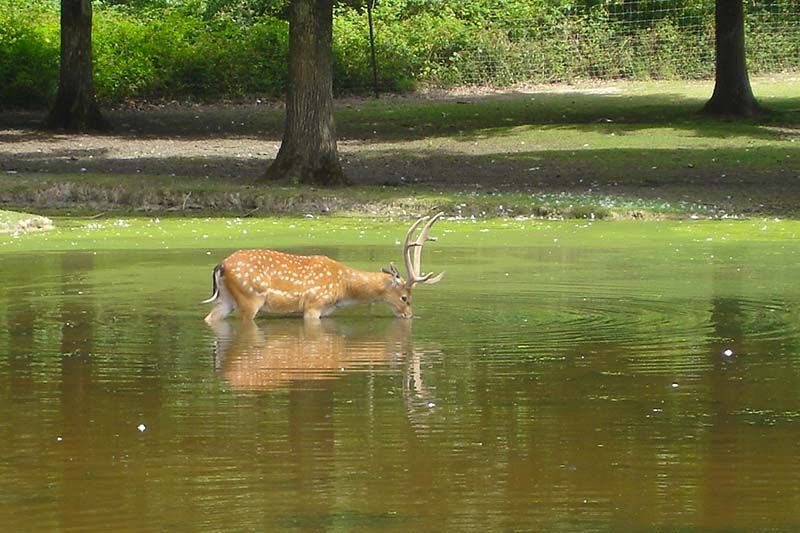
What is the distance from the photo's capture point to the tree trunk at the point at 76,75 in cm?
3559

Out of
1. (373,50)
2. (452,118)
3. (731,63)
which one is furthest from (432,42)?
(731,63)

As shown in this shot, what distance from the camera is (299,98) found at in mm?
25219

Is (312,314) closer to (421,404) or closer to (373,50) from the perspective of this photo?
(421,404)

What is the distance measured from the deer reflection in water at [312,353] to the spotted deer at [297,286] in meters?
0.14

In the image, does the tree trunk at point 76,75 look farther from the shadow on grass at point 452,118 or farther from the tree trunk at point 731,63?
the tree trunk at point 731,63

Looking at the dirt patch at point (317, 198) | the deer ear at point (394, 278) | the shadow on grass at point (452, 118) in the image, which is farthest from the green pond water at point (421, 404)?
the shadow on grass at point (452, 118)

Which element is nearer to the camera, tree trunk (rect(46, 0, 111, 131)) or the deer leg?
the deer leg

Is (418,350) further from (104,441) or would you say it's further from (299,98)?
(299,98)

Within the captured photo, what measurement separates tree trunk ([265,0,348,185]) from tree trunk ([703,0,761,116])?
13.8 metres

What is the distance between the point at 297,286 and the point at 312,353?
1.76 metres

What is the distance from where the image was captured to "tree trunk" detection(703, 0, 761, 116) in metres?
36.4

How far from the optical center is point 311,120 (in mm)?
25125

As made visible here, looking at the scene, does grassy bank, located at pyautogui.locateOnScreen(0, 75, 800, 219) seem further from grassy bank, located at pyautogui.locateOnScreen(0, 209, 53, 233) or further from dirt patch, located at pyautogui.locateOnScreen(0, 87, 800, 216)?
grassy bank, located at pyautogui.locateOnScreen(0, 209, 53, 233)

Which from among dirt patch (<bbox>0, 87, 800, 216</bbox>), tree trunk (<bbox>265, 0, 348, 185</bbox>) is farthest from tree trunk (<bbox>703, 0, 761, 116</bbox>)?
tree trunk (<bbox>265, 0, 348, 185</bbox>)
